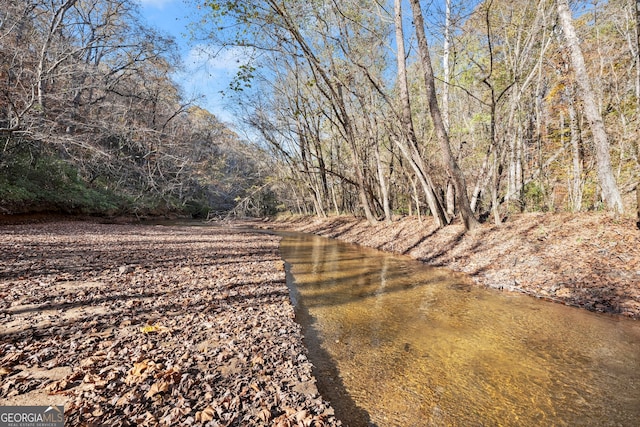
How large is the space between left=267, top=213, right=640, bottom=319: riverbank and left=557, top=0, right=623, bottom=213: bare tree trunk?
2.13ft

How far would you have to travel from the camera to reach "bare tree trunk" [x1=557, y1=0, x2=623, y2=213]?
7.68 meters

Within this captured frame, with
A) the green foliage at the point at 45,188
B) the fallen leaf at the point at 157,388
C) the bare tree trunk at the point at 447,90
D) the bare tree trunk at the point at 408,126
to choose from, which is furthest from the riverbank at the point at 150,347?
the bare tree trunk at the point at 447,90

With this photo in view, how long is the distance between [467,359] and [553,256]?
5.16m

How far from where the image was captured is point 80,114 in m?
11.2

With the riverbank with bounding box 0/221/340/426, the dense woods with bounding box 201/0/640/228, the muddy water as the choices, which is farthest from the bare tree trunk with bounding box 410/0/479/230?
the riverbank with bounding box 0/221/340/426

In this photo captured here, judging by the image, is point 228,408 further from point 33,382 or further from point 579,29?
point 579,29

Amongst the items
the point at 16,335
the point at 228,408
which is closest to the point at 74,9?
the point at 16,335

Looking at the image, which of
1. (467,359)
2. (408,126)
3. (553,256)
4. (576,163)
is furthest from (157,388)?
(576,163)

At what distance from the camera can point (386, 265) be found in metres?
9.45

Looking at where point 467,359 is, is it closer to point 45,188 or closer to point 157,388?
point 157,388

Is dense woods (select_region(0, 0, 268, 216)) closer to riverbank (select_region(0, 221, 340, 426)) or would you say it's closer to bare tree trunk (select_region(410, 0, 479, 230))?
riverbank (select_region(0, 221, 340, 426))

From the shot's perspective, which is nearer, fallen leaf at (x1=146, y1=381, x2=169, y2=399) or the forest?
fallen leaf at (x1=146, y1=381, x2=169, y2=399)

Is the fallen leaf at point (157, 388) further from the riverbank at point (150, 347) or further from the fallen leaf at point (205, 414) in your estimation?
the fallen leaf at point (205, 414)

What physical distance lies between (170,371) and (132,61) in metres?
19.2
